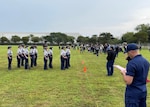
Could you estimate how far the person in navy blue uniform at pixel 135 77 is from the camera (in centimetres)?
558

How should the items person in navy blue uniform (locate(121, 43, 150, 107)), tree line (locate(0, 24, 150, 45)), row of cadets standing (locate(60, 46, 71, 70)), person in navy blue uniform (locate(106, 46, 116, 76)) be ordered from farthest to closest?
tree line (locate(0, 24, 150, 45)) → row of cadets standing (locate(60, 46, 71, 70)) → person in navy blue uniform (locate(106, 46, 116, 76)) → person in navy blue uniform (locate(121, 43, 150, 107))

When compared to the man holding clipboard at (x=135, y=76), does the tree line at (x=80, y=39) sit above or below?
above

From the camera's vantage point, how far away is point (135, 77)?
224 inches

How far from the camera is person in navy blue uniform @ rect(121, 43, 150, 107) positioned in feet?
18.3

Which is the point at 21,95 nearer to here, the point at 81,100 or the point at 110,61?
the point at 81,100

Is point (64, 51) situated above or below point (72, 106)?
above

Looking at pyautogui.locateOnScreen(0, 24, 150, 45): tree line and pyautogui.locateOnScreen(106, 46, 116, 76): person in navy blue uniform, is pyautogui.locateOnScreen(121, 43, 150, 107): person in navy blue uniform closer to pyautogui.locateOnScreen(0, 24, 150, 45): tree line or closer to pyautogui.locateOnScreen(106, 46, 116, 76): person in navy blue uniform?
pyautogui.locateOnScreen(106, 46, 116, 76): person in navy blue uniform

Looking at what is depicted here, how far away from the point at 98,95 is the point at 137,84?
6249 millimetres

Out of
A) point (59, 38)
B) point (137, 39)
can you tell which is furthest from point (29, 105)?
point (59, 38)

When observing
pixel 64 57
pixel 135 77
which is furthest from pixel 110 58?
pixel 135 77

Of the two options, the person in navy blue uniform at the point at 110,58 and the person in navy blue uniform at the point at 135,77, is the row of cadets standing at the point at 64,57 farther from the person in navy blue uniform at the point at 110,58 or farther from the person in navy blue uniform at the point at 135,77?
the person in navy blue uniform at the point at 135,77

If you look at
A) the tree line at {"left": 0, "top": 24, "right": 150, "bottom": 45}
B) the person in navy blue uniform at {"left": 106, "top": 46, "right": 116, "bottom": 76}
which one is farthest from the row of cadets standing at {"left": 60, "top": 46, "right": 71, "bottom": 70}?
the tree line at {"left": 0, "top": 24, "right": 150, "bottom": 45}

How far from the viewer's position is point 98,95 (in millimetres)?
11859

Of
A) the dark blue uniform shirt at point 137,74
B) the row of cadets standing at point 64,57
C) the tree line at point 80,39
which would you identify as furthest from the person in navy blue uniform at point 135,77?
the tree line at point 80,39
